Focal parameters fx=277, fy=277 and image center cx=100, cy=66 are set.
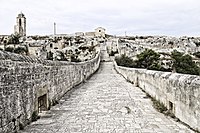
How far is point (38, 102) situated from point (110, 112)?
79.1 inches

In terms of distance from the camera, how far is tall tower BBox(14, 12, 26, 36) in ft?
302

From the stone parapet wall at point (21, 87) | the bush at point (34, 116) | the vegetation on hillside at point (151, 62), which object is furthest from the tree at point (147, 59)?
the bush at point (34, 116)

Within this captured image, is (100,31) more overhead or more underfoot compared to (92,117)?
more overhead

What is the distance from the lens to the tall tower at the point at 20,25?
92125mm

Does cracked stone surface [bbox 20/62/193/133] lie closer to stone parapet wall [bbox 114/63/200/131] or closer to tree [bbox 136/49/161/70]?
stone parapet wall [bbox 114/63/200/131]

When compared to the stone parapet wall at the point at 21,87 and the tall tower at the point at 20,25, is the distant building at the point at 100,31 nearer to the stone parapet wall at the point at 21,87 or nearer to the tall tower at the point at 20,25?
the tall tower at the point at 20,25

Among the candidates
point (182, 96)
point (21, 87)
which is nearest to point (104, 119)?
point (182, 96)

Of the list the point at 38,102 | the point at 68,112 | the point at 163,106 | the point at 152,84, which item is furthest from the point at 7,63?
the point at 152,84

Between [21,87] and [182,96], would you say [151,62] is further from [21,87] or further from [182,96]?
[21,87]

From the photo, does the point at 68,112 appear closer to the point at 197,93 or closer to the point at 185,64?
the point at 197,93

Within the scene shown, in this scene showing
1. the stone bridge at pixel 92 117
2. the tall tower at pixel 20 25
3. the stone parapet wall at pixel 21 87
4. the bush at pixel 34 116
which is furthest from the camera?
the tall tower at pixel 20 25

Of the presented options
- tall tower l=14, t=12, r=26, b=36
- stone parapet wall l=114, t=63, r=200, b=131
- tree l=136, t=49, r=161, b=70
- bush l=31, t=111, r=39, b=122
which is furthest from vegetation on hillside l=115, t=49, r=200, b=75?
tall tower l=14, t=12, r=26, b=36

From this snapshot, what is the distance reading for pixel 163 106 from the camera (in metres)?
8.07

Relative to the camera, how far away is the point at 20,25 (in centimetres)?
9900
